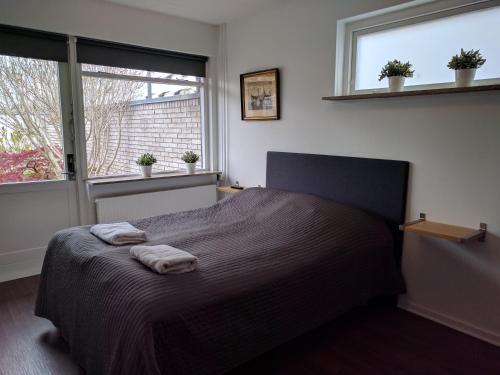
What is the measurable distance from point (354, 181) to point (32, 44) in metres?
2.79

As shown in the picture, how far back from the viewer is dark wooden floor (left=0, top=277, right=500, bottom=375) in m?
1.98

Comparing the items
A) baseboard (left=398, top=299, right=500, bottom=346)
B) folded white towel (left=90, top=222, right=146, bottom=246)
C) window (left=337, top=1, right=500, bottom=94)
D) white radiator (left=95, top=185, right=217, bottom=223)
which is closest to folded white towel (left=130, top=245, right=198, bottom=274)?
folded white towel (left=90, top=222, right=146, bottom=246)

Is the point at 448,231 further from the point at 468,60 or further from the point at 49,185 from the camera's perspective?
the point at 49,185

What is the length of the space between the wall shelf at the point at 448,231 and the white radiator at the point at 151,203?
2250 mm

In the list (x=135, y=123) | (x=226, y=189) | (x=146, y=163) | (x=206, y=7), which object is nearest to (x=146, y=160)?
(x=146, y=163)

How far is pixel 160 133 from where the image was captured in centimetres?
392

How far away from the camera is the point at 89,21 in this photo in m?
3.13

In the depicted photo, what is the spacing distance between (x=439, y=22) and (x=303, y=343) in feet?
7.41

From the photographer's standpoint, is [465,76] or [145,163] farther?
[145,163]

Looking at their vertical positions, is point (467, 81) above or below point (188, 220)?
above

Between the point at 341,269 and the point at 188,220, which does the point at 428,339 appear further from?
the point at 188,220

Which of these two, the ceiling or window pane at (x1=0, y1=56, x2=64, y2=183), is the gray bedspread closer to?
window pane at (x1=0, y1=56, x2=64, y2=183)

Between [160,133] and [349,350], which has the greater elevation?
[160,133]

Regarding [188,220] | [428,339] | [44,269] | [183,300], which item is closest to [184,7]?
[188,220]
